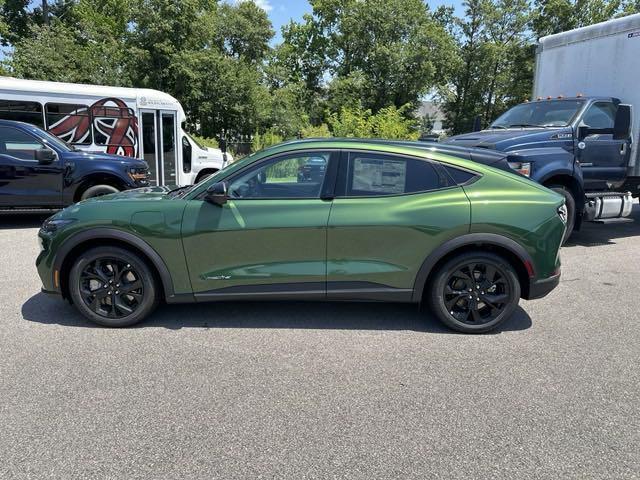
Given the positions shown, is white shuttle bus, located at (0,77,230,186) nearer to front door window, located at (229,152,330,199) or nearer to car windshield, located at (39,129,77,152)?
car windshield, located at (39,129,77,152)

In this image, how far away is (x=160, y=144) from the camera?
1149 centimetres

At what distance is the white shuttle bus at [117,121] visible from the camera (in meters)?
9.66

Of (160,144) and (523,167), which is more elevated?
(160,144)

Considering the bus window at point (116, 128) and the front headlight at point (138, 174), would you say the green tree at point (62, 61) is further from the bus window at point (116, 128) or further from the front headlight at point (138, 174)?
the front headlight at point (138, 174)

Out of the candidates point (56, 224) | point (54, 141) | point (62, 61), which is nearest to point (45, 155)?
point (54, 141)

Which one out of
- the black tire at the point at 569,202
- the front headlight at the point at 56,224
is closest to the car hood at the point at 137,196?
the front headlight at the point at 56,224

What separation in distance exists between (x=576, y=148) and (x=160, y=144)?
29.4 ft

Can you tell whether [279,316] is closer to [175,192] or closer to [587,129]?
[175,192]

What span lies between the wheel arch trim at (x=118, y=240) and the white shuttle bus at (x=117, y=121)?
285 inches

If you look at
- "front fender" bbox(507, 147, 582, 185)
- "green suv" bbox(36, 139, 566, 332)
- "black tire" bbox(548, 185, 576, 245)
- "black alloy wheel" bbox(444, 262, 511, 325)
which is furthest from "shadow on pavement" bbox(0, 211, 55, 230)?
"black tire" bbox(548, 185, 576, 245)

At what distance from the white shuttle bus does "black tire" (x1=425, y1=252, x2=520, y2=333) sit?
9.14 meters

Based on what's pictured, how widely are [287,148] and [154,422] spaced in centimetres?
232

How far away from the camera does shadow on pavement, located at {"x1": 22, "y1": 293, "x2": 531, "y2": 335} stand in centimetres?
420

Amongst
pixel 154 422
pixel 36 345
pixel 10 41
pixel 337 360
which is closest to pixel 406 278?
pixel 337 360
